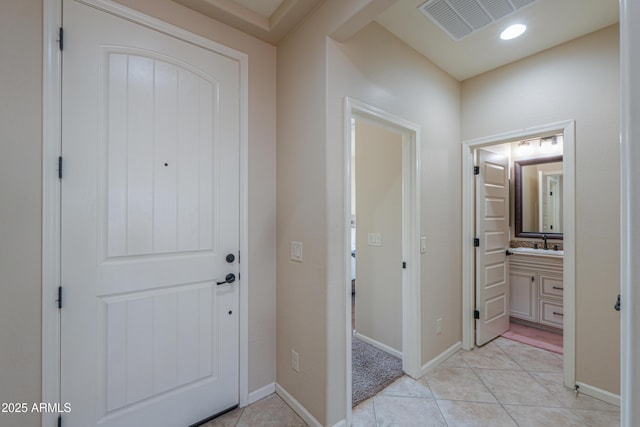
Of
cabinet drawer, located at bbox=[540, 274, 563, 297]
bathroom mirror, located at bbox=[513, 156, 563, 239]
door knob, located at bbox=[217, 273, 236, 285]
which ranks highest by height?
bathroom mirror, located at bbox=[513, 156, 563, 239]

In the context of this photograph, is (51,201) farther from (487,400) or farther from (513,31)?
(513,31)

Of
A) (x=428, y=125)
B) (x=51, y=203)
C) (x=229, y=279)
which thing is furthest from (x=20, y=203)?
(x=428, y=125)

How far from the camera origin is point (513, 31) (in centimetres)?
205

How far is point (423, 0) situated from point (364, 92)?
0.64 m

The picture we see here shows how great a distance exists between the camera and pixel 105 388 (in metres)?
1.48

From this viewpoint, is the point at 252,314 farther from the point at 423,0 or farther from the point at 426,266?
the point at 423,0

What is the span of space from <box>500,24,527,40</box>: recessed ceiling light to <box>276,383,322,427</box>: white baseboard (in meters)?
3.00

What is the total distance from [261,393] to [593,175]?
292 cm

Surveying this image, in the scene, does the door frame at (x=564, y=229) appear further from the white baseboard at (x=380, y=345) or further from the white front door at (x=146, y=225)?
the white front door at (x=146, y=225)

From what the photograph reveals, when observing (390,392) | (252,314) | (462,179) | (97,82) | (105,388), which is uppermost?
(97,82)

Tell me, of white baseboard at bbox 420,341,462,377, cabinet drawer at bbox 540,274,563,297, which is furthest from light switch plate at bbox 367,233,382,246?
cabinet drawer at bbox 540,274,563,297

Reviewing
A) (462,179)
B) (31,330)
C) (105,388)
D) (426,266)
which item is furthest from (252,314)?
(462,179)

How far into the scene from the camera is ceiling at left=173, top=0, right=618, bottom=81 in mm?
1777

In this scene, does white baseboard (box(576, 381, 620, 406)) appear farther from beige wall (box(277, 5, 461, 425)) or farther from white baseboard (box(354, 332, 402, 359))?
white baseboard (box(354, 332, 402, 359))
